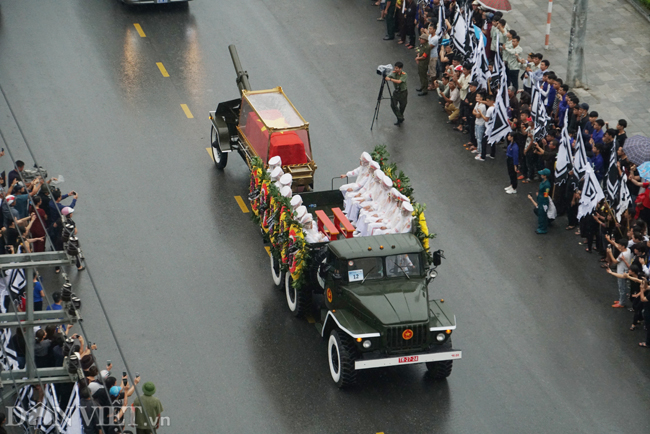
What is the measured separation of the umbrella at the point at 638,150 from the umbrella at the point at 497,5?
756 cm

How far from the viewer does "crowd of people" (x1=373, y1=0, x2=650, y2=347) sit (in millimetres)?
21281

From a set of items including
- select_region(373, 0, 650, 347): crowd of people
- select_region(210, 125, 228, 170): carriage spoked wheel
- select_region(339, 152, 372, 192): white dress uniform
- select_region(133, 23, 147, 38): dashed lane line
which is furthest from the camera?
select_region(133, 23, 147, 38): dashed lane line

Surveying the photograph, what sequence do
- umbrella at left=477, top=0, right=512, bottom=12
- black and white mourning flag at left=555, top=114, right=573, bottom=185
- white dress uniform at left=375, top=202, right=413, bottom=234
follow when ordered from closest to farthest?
white dress uniform at left=375, top=202, right=413, bottom=234 < black and white mourning flag at left=555, top=114, right=573, bottom=185 < umbrella at left=477, top=0, right=512, bottom=12

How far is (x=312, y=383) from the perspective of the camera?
1861 cm

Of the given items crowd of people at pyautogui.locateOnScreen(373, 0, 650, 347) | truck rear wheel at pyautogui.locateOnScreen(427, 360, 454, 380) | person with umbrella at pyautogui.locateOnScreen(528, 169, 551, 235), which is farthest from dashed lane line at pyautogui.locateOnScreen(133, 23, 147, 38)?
truck rear wheel at pyautogui.locateOnScreen(427, 360, 454, 380)

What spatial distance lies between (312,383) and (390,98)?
1250 cm

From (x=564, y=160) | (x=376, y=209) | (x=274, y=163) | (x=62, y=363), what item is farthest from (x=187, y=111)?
(x=62, y=363)

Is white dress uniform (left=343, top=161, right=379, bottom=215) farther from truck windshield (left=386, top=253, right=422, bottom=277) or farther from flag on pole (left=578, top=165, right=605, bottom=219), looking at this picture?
flag on pole (left=578, top=165, right=605, bottom=219)

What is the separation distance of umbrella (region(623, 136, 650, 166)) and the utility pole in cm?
666

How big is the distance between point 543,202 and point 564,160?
1.14 meters

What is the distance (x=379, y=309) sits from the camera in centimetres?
1766

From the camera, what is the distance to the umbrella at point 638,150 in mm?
21844

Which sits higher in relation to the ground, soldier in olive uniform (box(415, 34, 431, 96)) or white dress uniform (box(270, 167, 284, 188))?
white dress uniform (box(270, 167, 284, 188))

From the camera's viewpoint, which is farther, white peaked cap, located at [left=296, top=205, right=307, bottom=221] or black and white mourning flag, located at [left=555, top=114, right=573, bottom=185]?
black and white mourning flag, located at [left=555, top=114, right=573, bottom=185]
